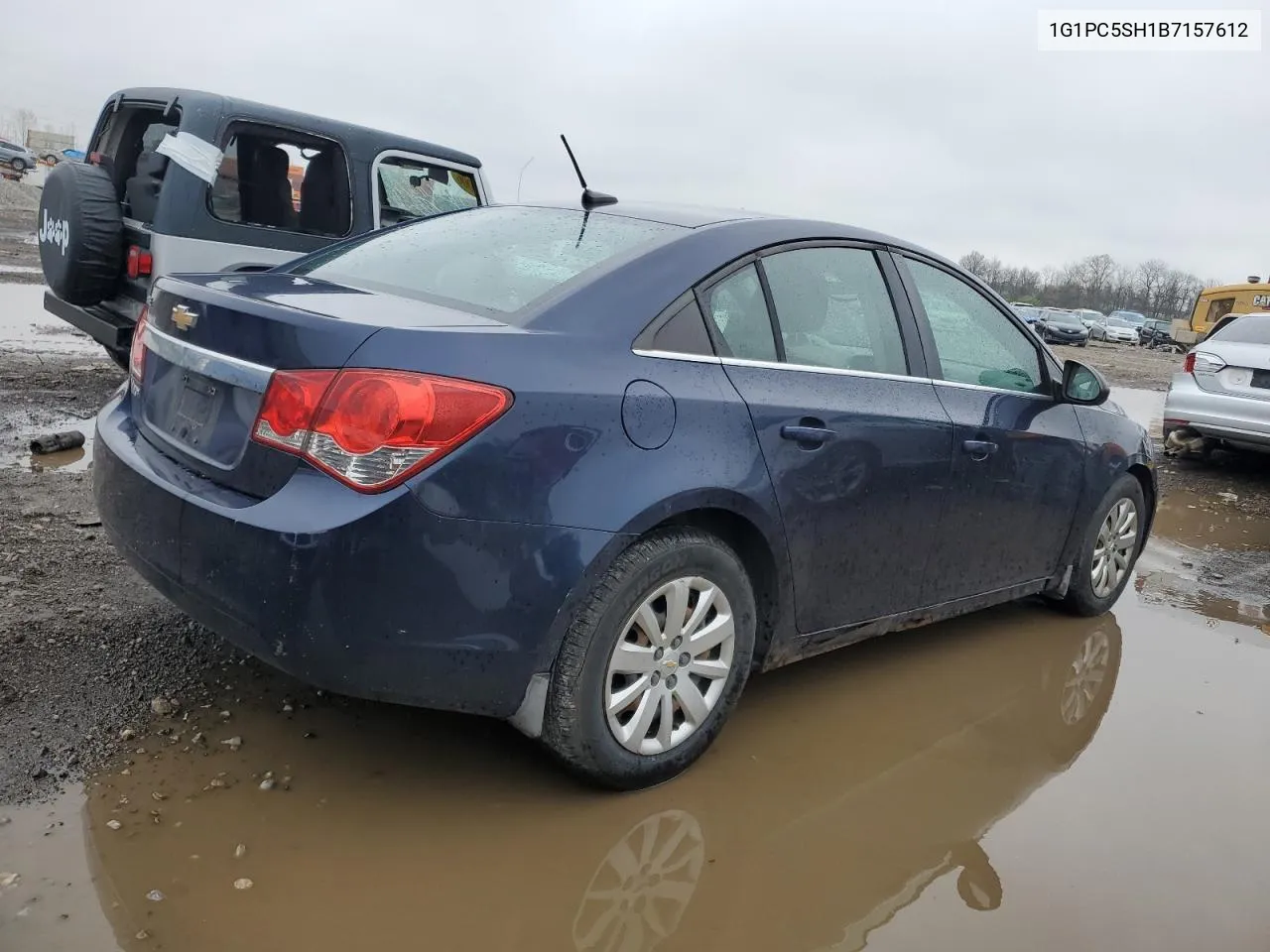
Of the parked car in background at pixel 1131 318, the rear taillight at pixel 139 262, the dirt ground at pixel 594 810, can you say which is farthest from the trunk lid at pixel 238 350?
the parked car in background at pixel 1131 318

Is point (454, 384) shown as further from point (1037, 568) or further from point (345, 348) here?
point (1037, 568)

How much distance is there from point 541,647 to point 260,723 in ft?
3.32

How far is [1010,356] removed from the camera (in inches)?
160

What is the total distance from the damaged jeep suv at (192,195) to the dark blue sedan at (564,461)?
293cm

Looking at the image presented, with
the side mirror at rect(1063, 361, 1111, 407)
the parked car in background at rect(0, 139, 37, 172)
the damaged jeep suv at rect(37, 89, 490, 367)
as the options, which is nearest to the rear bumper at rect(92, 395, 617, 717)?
the side mirror at rect(1063, 361, 1111, 407)

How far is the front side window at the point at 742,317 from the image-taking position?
289 cm

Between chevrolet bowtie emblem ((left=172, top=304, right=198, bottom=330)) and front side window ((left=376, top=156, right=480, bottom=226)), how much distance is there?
14.0ft

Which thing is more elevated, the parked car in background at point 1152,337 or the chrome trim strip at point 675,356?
the chrome trim strip at point 675,356

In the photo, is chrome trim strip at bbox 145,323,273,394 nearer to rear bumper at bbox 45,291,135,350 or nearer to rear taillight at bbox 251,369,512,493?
rear taillight at bbox 251,369,512,493

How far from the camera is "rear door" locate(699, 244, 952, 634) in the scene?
9.63 feet

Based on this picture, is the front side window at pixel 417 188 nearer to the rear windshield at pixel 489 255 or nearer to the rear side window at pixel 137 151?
the rear side window at pixel 137 151

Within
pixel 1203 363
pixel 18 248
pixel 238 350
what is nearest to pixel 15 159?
pixel 18 248

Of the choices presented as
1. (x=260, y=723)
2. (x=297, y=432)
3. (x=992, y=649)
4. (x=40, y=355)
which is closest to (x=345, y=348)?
(x=297, y=432)

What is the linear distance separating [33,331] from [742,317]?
9326mm
